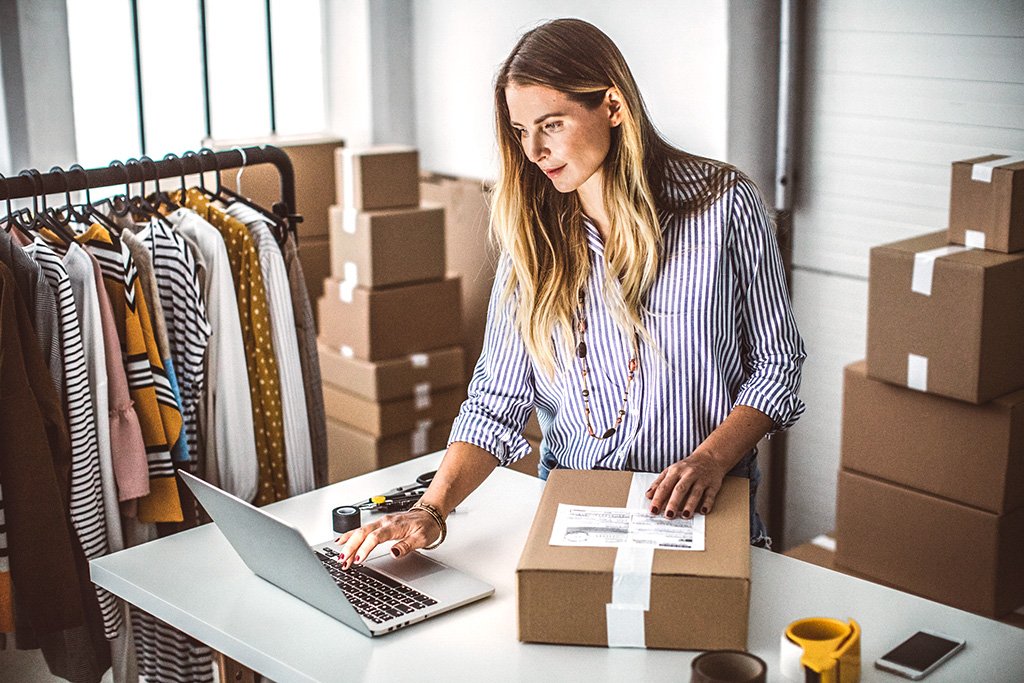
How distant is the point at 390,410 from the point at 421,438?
174 mm

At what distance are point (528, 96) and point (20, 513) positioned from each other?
1.12 meters

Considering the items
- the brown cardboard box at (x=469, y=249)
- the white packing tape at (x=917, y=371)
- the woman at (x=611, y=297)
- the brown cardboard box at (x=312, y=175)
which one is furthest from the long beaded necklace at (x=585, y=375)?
the brown cardboard box at (x=312, y=175)

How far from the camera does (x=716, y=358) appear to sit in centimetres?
178

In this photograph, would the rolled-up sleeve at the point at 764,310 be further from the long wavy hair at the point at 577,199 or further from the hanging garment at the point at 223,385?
the hanging garment at the point at 223,385

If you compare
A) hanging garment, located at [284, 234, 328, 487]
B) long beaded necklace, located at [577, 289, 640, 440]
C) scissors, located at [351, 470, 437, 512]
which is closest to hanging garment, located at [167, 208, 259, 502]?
hanging garment, located at [284, 234, 328, 487]

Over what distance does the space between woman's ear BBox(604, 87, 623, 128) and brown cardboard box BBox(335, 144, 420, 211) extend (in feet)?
6.69

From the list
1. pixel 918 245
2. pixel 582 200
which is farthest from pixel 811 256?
pixel 582 200

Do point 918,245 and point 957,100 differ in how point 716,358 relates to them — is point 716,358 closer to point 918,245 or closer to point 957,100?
point 918,245

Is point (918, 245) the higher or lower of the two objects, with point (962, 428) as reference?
higher

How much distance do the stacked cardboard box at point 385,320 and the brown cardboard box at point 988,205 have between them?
163 centimetres

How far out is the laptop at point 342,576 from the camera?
1.47 meters

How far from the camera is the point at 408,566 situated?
5.50ft

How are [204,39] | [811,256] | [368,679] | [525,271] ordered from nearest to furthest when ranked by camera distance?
[368,679], [525,271], [811,256], [204,39]

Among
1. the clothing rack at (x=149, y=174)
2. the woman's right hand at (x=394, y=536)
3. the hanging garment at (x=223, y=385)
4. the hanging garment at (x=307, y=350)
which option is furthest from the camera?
the hanging garment at (x=307, y=350)
